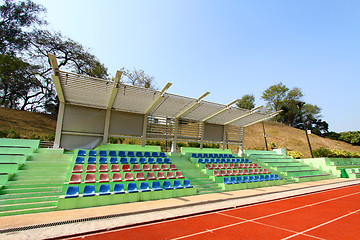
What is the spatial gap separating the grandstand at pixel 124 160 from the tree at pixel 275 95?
4360 centimetres

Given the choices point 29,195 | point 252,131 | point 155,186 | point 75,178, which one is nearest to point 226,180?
point 155,186

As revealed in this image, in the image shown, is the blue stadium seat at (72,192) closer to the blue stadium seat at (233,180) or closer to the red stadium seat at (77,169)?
the red stadium seat at (77,169)

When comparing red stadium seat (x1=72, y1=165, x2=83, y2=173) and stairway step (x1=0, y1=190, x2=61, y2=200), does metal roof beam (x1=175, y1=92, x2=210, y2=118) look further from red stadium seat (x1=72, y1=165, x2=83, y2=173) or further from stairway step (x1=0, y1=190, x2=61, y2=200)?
stairway step (x1=0, y1=190, x2=61, y2=200)

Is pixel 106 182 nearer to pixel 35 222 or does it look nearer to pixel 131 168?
pixel 131 168

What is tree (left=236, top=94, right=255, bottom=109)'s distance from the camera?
60.1 meters

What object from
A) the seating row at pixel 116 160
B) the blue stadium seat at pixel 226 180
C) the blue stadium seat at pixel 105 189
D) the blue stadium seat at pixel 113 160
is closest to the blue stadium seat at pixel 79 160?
the seating row at pixel 116 160

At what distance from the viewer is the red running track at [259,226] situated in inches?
223

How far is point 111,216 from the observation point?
7074 mm

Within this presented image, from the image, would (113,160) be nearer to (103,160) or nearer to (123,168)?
(103,160)

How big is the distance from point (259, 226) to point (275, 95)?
65194mm

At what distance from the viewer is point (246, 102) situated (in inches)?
2415

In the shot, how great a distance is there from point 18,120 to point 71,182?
72.7 ft

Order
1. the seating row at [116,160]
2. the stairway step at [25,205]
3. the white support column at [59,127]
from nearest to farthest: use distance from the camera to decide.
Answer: the stairway step at [25,205] < the seating row at [116,160] < the white support column at [59,127]

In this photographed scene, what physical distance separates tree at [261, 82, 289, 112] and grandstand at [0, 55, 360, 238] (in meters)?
43.6
